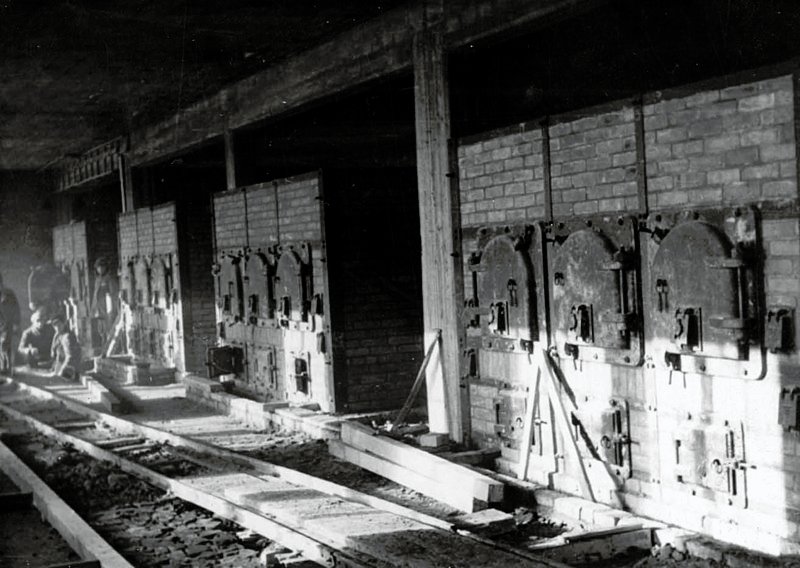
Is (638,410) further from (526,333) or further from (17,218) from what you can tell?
(17,218)

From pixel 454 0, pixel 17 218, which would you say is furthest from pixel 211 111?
pixel 17 218

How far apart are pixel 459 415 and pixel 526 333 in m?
1.22

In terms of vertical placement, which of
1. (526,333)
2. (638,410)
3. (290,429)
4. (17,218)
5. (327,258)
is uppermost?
(17,218)

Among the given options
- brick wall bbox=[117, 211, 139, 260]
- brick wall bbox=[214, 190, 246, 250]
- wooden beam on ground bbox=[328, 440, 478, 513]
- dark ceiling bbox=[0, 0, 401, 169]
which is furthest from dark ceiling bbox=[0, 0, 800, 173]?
brick wall bbox=[117, 211, 139, 260]

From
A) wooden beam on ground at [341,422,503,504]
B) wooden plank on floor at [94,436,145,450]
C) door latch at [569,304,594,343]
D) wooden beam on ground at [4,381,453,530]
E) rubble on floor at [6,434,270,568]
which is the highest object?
door latch at [569,304,594,343]

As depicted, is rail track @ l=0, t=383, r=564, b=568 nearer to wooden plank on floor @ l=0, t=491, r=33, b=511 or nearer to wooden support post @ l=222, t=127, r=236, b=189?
wooden plank on floor @ l=0, t=491, r=33, b=511

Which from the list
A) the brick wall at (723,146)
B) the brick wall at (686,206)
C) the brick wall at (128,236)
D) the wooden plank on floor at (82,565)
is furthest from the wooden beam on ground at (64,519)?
the brick wall at (128,236)

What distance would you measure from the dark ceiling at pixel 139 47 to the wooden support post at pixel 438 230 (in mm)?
750

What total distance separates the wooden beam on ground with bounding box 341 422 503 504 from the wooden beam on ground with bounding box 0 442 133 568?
2134 millimetres

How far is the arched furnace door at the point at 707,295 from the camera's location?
4.64m

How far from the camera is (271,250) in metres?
10.5

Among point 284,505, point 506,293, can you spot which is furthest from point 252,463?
point 506,293

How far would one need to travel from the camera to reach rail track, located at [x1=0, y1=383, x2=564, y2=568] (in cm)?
489

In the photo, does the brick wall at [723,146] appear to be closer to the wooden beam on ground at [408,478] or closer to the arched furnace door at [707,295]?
the arched furnace door at [707,295]
